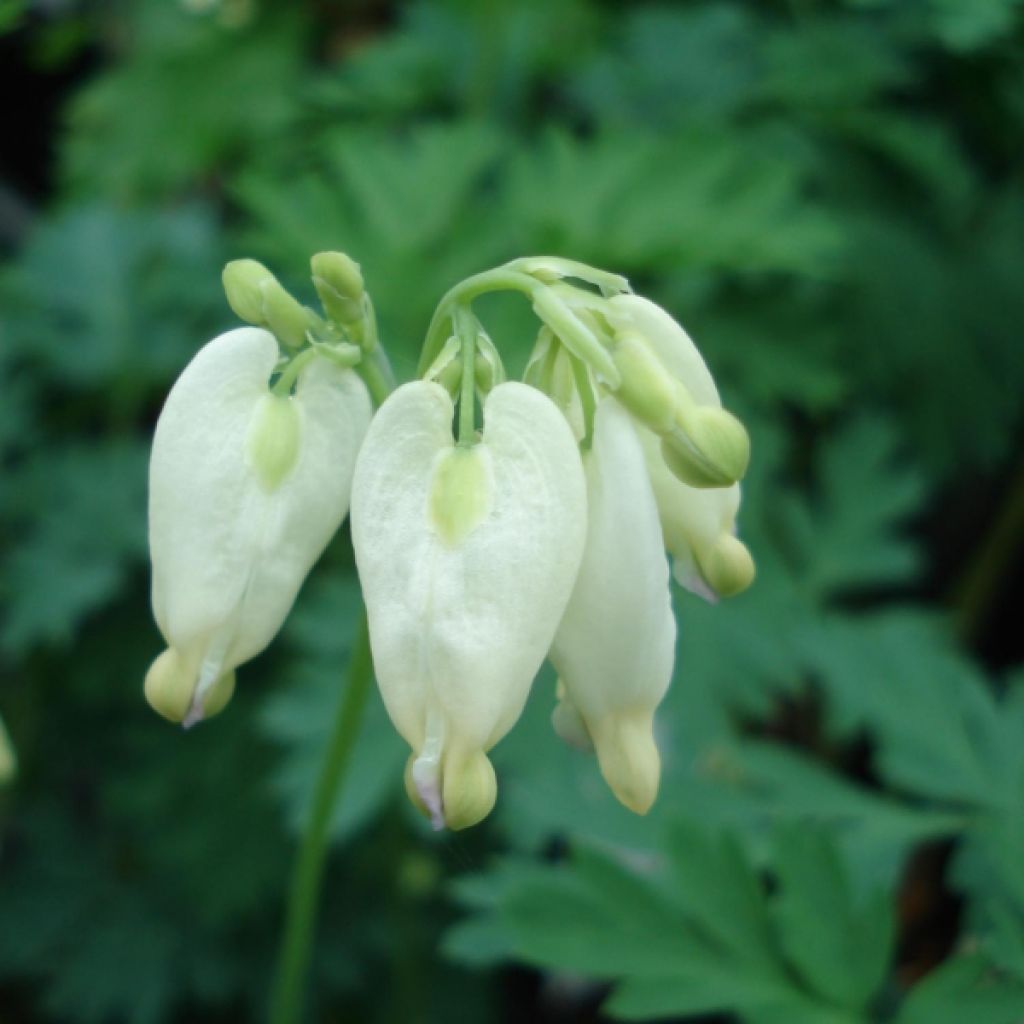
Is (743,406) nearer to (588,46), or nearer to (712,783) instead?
(712,783)

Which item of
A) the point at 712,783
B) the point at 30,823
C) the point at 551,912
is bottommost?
the point at 30,823

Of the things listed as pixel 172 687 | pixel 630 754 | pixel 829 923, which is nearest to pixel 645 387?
pixel 630 754

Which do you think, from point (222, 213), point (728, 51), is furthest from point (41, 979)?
point (728, 51)

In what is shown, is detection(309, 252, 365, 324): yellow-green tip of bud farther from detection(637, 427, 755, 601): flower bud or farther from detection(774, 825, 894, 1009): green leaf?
detection(774, 825, 894, 1009): green leaf

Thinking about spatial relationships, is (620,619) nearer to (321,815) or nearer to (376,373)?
(376,373)

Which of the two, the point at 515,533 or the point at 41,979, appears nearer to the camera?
the point at 515,533

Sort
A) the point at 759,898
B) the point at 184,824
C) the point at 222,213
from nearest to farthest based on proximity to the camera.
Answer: the point at 759,898 < the point at 184,824 < the point at 222,213

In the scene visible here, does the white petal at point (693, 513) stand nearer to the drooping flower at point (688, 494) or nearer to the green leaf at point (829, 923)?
the drooping flower at point (688, 494)
